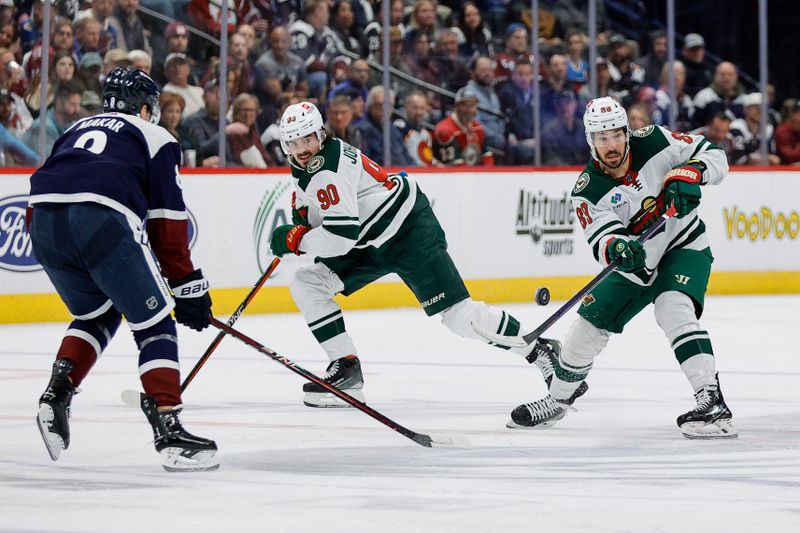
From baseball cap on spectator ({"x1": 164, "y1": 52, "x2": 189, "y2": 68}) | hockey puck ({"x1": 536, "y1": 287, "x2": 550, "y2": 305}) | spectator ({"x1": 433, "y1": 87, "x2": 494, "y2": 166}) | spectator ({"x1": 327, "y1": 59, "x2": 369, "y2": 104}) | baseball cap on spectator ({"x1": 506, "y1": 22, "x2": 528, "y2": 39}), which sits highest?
baseball cap on spectator ({"x1": 506, "y1": 22, "x2": 528, "y2": 39})

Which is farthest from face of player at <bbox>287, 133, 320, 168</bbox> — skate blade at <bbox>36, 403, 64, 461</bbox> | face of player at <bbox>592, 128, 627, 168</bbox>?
skate blade at <bbox>36, 403, 64, 461</bbox>

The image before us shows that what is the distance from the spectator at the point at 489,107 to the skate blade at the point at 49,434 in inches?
248

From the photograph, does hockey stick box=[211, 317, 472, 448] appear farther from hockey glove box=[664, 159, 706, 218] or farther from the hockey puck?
hockey glove box=[664, 159, 706, 218]

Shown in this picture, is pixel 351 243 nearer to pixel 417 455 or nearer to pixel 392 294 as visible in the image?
pixel 417 455

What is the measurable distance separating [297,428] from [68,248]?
3.92 feet

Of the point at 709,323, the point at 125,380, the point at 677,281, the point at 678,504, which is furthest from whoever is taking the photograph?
the point at 709,323

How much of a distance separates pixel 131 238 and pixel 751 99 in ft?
25.6

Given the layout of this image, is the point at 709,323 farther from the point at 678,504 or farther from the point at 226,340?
the point at 678,504

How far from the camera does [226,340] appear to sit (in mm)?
7082

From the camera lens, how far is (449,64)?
382 inches

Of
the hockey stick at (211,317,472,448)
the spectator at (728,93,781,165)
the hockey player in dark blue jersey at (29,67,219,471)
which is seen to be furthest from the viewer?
the spectator at (728,93,781,165)

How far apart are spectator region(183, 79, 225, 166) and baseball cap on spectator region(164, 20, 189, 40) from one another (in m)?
0.35

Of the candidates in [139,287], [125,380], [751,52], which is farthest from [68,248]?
[751,52]

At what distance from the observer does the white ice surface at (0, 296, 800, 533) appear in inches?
119
